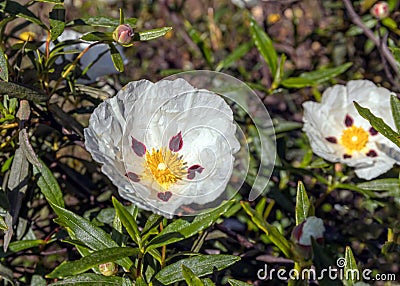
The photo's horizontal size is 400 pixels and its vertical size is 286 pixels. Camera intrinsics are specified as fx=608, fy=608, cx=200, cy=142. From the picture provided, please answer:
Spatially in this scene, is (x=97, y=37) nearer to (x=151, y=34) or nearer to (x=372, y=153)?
(x=151, y=34)

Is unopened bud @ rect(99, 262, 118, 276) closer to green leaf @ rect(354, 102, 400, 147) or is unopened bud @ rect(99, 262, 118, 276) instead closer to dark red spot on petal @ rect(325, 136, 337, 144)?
green leaf @ rect(354, 102, 400, 147)

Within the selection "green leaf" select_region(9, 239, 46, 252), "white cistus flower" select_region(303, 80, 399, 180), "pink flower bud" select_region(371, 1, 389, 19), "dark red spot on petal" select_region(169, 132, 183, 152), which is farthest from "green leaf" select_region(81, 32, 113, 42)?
"pink flower bud" select_region(371, 1, 389, 19)

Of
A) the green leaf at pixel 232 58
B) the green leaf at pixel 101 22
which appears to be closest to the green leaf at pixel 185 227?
the green leaf at pixel 101 22

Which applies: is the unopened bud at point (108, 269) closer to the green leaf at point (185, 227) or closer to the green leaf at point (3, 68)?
the green leaf at point (185, 227)

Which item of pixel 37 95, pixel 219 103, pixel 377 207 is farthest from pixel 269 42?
pixel 37 95

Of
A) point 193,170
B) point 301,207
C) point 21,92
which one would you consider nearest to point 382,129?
point 301,207

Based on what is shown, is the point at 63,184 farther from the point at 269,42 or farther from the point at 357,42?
the point at 357,42

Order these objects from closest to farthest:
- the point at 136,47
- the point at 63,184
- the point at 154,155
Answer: the point at 154,155
the point at 63,184
the point at 136,47
